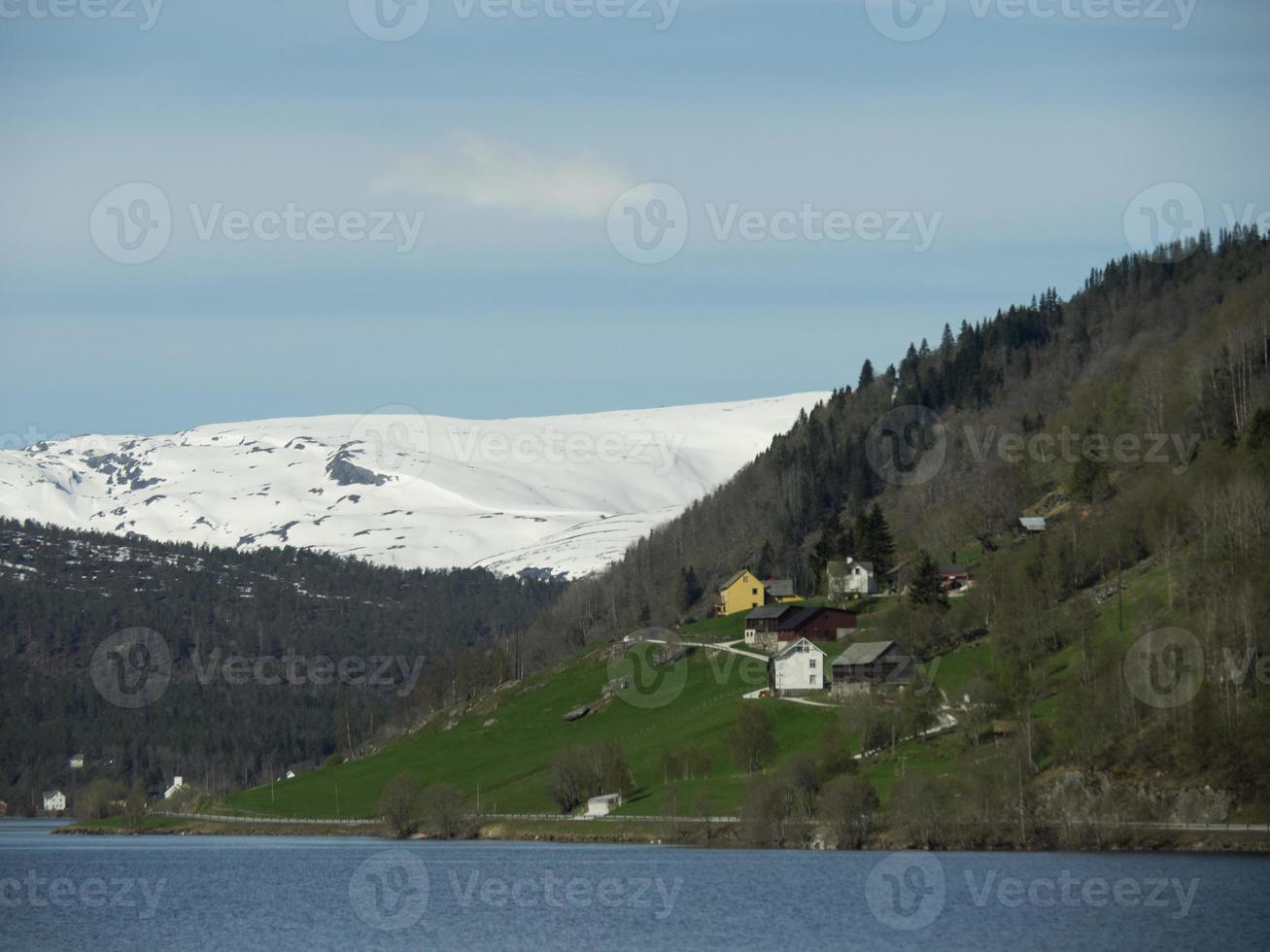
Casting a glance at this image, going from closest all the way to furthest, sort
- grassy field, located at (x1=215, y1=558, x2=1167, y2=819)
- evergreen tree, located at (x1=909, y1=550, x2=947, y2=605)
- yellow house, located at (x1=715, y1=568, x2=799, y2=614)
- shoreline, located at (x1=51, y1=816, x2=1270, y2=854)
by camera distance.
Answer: shoreline, located at (x1=51, y1=816, x2=1270, y2=854), grassy field, located at (x1=215, y1=558, x2=1167, y2=819), evergreen tree, located at (x1=909, y1=550, x2=947, y2=605), yellow house, located at (x1=715, y1=568, x2=799, y2=614)

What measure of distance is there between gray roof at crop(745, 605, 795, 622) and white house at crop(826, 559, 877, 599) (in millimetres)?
5458

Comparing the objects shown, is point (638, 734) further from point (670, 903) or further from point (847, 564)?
point (670, 903)

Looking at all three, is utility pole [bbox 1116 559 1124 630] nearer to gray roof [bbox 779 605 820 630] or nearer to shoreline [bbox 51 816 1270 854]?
gray roof [bbox 779 605 820 630]

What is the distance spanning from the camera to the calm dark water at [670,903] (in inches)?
2662

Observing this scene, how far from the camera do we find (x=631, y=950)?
216 feet

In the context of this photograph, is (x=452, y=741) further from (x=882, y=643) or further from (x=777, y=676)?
(x=882, y=643)

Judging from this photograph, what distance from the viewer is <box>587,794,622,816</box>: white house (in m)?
130

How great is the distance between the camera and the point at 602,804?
130m

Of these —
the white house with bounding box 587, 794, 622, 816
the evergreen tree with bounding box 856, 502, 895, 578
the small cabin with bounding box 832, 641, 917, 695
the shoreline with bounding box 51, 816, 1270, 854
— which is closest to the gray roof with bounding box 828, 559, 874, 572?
the evergreen tree with bounding box 856, 502, 895, 578

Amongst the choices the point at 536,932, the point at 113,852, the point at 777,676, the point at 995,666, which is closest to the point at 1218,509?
the point at 995,666

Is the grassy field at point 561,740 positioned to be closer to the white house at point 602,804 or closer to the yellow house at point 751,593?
the white house at point 602,804

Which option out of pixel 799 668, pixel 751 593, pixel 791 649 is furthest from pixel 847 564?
pixel 799 668

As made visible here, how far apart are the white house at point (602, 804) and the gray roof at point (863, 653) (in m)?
23.2

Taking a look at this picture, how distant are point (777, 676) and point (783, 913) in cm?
7711
